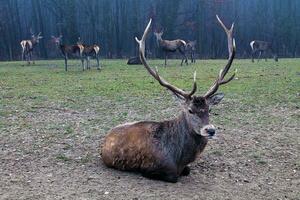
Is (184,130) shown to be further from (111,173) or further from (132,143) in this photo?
(111,173)

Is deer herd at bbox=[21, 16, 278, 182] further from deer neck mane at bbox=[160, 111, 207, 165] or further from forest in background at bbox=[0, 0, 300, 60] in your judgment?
forest in background at bbox=[0, 0, 300, 60]

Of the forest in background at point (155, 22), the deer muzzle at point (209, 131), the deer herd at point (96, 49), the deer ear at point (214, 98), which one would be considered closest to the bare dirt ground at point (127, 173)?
the deer muzzle at point (209, 131)

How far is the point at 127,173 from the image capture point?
14.0 ft

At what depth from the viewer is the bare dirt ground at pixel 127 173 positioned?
3.90m

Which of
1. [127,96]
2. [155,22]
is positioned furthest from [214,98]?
[155,22]

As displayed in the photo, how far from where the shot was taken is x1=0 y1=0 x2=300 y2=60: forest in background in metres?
27.3

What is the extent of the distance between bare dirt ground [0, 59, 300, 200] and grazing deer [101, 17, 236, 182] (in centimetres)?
12

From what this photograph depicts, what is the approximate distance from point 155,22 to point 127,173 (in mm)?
24276

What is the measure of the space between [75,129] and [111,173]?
5.97ft

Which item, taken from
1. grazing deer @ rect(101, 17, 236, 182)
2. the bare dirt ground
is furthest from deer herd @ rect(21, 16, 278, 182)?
the bare dirt ground

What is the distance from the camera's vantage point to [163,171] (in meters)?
4.15

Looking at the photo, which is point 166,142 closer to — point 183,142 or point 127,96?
point 183,142

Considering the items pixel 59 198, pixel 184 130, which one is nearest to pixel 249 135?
pixel 184 130

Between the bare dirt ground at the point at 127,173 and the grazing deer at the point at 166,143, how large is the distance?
0.12 m
